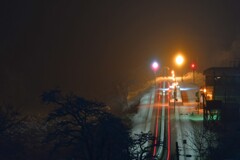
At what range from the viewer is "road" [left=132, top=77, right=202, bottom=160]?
157 ft

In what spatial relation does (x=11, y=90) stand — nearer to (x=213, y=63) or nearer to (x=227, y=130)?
(x=213, y=63)

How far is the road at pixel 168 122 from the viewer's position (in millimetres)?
47750

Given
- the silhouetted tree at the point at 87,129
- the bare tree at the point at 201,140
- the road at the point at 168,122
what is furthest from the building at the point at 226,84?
the silhouetted tree at the point at 87,129

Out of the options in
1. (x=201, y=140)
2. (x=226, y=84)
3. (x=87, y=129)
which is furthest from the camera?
(x=226, y=84)

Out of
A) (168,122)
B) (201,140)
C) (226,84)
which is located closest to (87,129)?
(201,140)

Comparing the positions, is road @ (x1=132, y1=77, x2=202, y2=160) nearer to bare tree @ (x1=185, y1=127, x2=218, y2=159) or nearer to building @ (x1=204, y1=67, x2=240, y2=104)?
bare tree @ (x1=185, y1=127, x2=218, y2=159)

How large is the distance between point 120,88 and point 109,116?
75877 mm

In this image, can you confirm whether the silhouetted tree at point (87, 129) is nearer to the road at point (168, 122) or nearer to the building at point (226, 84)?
the road at point (168, 122)

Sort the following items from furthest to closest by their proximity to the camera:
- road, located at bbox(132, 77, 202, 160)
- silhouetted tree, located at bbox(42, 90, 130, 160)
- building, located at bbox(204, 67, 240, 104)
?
building, located at bbox(204, 67, 240, 104) → road, located at bbox(132, 77, 202, 160) → silhouetted tree, located at bbox(42, 90, 130, 160)

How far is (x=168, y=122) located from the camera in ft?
195

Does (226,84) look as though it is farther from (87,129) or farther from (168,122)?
(87,129)

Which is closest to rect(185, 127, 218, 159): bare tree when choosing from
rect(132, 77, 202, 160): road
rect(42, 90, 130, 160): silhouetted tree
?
rect(132, 77, 202, 160): road

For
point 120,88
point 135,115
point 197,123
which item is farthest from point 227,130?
point 120,88

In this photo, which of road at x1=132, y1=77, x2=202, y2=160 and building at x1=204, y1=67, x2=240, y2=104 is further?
building at x1=204, y1=67, x2=240, y2=104
